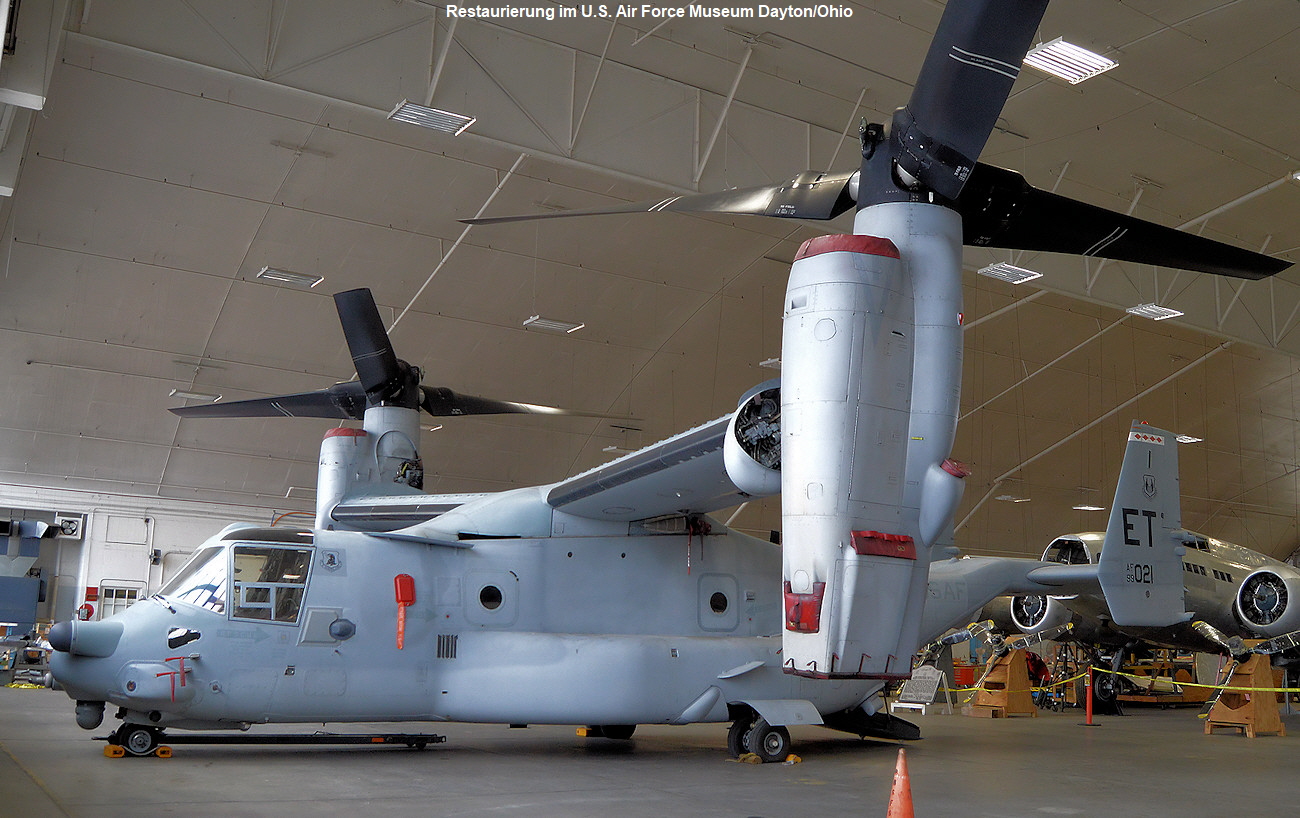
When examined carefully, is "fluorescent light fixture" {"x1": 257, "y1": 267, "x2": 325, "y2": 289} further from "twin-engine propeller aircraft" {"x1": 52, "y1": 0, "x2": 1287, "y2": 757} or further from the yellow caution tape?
the yellow caution tape

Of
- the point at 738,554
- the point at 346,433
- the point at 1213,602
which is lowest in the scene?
the point at 1213,602

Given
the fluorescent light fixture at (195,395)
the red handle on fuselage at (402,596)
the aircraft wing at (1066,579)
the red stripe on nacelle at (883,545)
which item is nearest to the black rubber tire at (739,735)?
the red handle on fuselage at (402,596)

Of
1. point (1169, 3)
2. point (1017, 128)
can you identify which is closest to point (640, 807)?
point (1169, 3)

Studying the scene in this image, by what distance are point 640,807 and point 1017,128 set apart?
52.7 ft

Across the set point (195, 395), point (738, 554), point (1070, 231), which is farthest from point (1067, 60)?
point (195, 395)

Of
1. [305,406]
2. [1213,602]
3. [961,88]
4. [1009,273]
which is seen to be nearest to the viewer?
[961,88]

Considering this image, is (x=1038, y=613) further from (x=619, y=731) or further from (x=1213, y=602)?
(x=619, y=731)

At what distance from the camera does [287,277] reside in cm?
2188

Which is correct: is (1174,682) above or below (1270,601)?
below

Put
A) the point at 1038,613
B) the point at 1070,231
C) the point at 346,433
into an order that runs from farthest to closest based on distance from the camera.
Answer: the point at 1038,613
the point at 346,433
the point at 1070,231

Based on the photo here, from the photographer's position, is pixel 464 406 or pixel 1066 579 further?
pixel 464 406

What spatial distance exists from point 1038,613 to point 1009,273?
6.41 metres

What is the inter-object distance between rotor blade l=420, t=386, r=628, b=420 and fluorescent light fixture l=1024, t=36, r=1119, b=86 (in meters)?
8.58

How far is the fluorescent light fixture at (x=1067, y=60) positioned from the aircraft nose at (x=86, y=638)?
12815mm
